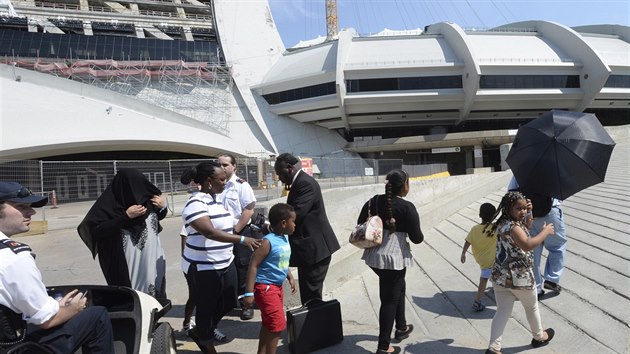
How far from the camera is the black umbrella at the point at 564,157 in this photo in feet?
11.5

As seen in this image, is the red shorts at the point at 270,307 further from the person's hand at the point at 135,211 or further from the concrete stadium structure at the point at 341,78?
the concrete stadium structure at the point at 341,78

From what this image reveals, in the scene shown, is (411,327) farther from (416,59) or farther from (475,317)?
(416,59)

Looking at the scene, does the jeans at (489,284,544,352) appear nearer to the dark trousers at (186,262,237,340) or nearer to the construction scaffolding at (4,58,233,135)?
the dark trousers at (186,262,237,340)

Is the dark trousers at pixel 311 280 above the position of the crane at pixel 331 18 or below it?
below

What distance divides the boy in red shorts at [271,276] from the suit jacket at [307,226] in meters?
0.42

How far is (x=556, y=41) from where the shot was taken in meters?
41.1

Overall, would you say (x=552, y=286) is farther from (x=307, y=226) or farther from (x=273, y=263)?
(x=273, y=263)

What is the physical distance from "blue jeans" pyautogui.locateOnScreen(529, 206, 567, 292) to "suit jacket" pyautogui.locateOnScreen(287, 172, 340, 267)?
2.32 meters

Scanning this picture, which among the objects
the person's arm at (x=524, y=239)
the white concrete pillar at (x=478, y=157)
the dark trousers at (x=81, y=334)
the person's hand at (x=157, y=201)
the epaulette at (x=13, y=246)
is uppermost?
the white concrete pillar at (x=478, y=157)

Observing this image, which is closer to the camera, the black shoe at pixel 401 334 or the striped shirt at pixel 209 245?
the striped shirt at pixel 209 245

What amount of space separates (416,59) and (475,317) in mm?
37613

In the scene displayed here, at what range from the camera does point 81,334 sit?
2045 mm

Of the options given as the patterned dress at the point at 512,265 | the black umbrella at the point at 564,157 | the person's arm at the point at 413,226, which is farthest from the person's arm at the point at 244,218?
the black umbrella at the point at 564,157

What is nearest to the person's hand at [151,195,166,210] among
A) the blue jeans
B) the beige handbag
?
the beige handbag
